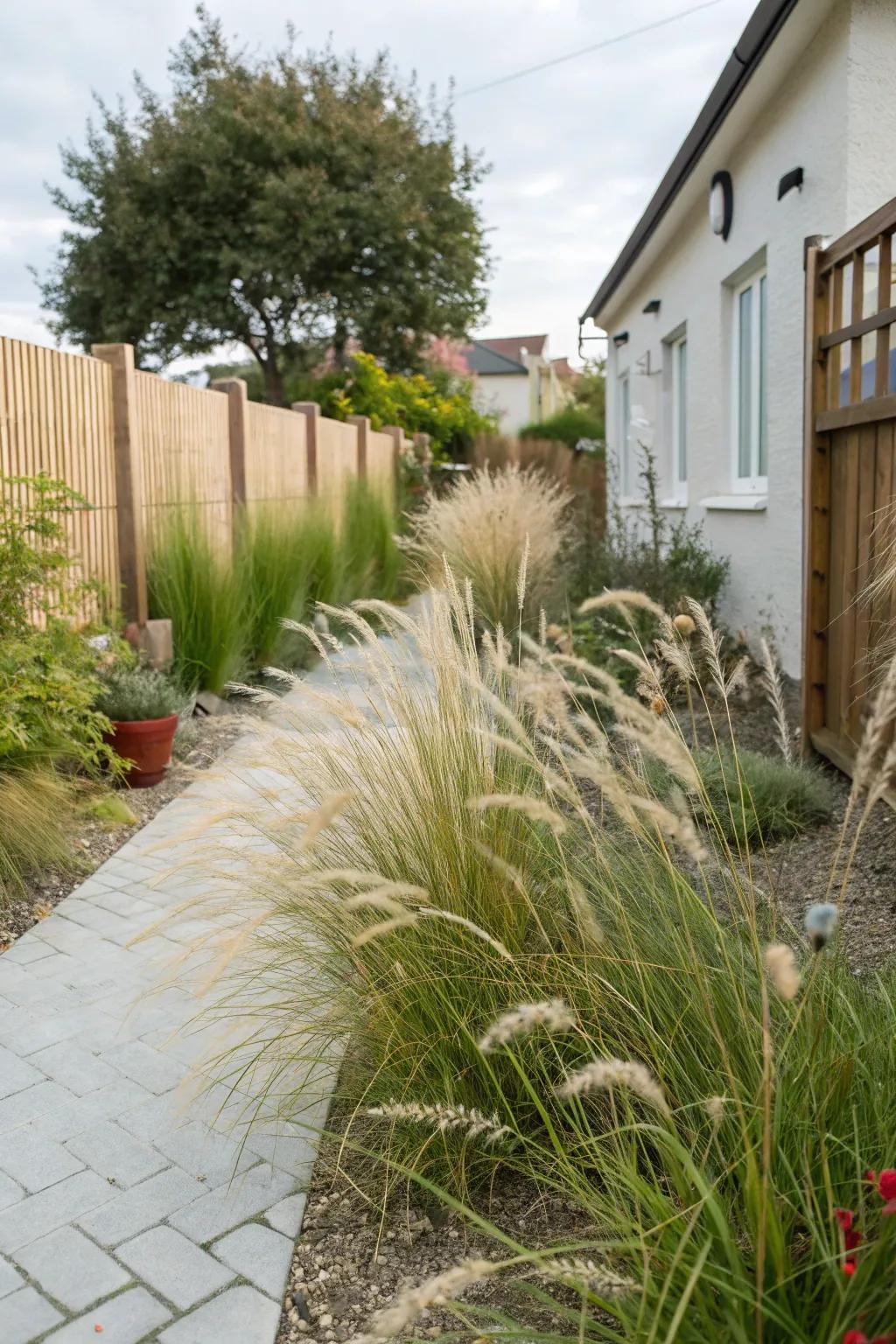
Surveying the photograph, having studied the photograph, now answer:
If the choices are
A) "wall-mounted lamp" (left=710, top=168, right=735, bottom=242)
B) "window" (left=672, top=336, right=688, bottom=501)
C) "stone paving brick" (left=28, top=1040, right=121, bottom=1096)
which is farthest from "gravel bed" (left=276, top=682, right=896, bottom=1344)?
"window" (left=672, top=336, right=688, bottom=501)

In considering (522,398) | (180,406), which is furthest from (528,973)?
(522,398)

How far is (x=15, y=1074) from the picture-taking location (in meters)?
2.63

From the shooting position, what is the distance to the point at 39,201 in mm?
22641

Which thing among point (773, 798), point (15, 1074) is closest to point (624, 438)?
point (773, 798)

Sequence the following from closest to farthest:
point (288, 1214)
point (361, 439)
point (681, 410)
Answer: point (288, 1214) → point (681, 410) → point (361, 439)

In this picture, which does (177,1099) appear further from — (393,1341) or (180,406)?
(180,406)

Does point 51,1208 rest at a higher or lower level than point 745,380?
lower

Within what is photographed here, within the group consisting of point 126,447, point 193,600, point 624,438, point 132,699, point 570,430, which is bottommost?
point 132,699

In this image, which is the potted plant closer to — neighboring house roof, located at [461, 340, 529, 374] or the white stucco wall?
the white stucco wall

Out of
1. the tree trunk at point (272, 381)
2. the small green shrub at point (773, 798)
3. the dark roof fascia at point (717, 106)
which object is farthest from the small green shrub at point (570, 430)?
the small green shrub at point (773, 798)

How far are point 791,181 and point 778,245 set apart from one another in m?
0.50

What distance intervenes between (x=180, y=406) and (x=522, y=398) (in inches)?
1434

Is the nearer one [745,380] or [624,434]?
[745,380]

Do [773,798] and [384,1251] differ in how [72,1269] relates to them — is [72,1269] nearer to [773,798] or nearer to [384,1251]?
[384,1251]
